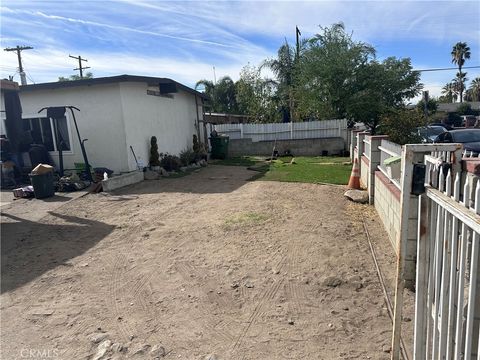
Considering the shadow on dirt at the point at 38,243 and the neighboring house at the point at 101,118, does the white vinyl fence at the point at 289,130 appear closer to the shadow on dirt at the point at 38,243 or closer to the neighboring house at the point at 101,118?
the neighboring house at the point at 101,118

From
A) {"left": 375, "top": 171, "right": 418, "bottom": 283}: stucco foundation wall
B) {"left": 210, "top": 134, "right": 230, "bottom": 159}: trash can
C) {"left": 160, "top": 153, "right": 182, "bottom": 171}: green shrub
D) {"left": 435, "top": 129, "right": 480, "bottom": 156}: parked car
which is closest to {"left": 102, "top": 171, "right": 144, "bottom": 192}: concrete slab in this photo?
{"left": 160, "top": 153, "right": 182, "bottom": 171}: green shrub

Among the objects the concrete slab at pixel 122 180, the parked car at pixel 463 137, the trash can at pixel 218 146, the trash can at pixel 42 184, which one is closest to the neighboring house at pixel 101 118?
the concrete slab at pixel 122 180

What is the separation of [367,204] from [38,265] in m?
6.42

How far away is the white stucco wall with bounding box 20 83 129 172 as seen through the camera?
12.7 metres

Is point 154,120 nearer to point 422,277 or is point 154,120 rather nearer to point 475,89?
point 422,277

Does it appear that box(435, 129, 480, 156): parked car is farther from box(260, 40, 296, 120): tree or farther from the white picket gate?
box(260, 40, 296, 120): tree

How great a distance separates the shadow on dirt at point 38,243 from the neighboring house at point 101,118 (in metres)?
5.25

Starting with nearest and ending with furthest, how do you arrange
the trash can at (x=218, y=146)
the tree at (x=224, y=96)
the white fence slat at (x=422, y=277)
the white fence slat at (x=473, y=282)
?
the white fence slat at (x=473, y=282), the white fence slat at (x=422, y=277), the trash can at (x=218, y=146), the tree at (x=224, y=96)

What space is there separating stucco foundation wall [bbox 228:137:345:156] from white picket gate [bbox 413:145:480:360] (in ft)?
61.3

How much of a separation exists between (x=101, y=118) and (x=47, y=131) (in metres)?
2.41

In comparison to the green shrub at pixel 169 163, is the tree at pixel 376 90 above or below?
above

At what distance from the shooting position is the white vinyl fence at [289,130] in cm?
2103

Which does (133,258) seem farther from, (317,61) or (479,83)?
(479,83)

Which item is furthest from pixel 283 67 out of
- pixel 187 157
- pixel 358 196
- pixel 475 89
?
pixel 475 89
